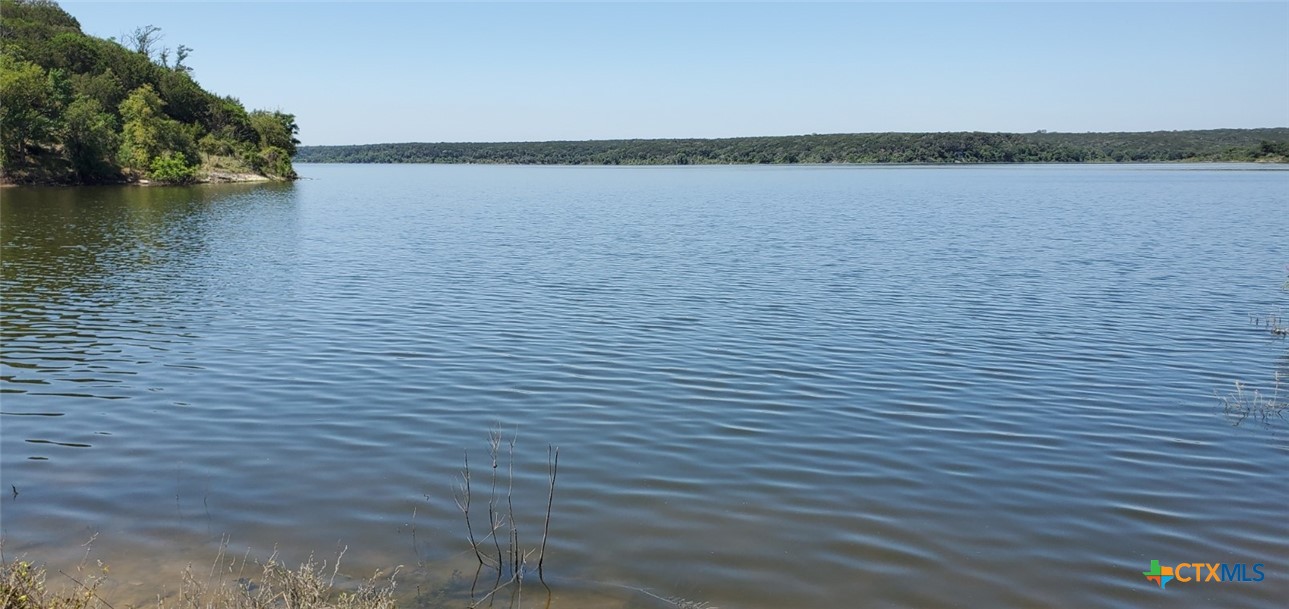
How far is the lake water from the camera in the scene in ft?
22.8

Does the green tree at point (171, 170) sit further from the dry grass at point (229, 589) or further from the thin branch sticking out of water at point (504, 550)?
the dry grass at point (229, 589)

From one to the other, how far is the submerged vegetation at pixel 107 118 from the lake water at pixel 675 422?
139 feet

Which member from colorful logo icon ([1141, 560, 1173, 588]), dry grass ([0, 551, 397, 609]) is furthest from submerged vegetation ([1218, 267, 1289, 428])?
dry grass ([0, 551, 397, 609])

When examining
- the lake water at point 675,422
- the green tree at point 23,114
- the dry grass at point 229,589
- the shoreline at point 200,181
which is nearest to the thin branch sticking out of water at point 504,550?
the lake water at point 675,422

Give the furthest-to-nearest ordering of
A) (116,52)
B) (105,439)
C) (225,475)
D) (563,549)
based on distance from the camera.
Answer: (116,52), (105,439), (225,475), (563,549)

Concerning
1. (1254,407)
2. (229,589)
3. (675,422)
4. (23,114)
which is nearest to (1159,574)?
(675,422)

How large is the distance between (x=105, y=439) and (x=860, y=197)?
55.3 metres

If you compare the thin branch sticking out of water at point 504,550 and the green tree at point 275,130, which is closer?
the thin branch sticking out of water at point 504,550

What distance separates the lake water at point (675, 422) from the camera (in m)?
6.94

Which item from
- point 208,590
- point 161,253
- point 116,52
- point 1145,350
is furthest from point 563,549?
point 116,52

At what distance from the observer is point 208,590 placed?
20.0ft

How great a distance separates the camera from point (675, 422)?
412 inches

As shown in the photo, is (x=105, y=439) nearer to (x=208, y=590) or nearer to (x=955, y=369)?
(x=208, y=590)

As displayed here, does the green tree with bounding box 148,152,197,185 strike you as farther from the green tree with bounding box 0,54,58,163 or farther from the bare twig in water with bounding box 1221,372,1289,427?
the bare twig in water with bounding box 1221,372,1289,427
